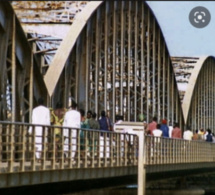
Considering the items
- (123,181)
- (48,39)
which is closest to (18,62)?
(123,181)

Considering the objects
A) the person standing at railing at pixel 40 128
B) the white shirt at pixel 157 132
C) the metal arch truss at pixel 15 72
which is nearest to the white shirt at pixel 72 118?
the person standing at railing at pixel 40 128

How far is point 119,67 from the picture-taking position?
171 feet

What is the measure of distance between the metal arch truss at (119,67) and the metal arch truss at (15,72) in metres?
3.18

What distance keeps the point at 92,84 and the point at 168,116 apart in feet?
58.2

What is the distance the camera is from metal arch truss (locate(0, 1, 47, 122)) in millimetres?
27672

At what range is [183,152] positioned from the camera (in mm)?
40250

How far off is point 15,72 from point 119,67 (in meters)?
22.6

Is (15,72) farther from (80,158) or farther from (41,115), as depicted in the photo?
(41,115)

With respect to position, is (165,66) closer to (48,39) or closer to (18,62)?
(48,39)

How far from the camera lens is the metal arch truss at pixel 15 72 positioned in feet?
90.8

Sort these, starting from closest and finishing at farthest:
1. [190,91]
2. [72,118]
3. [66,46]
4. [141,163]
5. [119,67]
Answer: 1. [72,118]
2. [141,163]
3. [66,46]
4. [119,67]
5. [190,91]

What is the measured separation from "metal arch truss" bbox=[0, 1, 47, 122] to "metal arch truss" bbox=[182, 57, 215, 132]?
36.1 m

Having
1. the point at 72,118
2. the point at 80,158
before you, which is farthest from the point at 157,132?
the point at 80,158

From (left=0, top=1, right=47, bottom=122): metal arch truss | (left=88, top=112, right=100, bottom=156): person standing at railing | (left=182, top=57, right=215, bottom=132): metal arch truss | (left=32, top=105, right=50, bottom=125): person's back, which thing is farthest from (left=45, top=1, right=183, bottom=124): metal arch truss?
(left=32, top=105, right=50, bottom=125): person's back
